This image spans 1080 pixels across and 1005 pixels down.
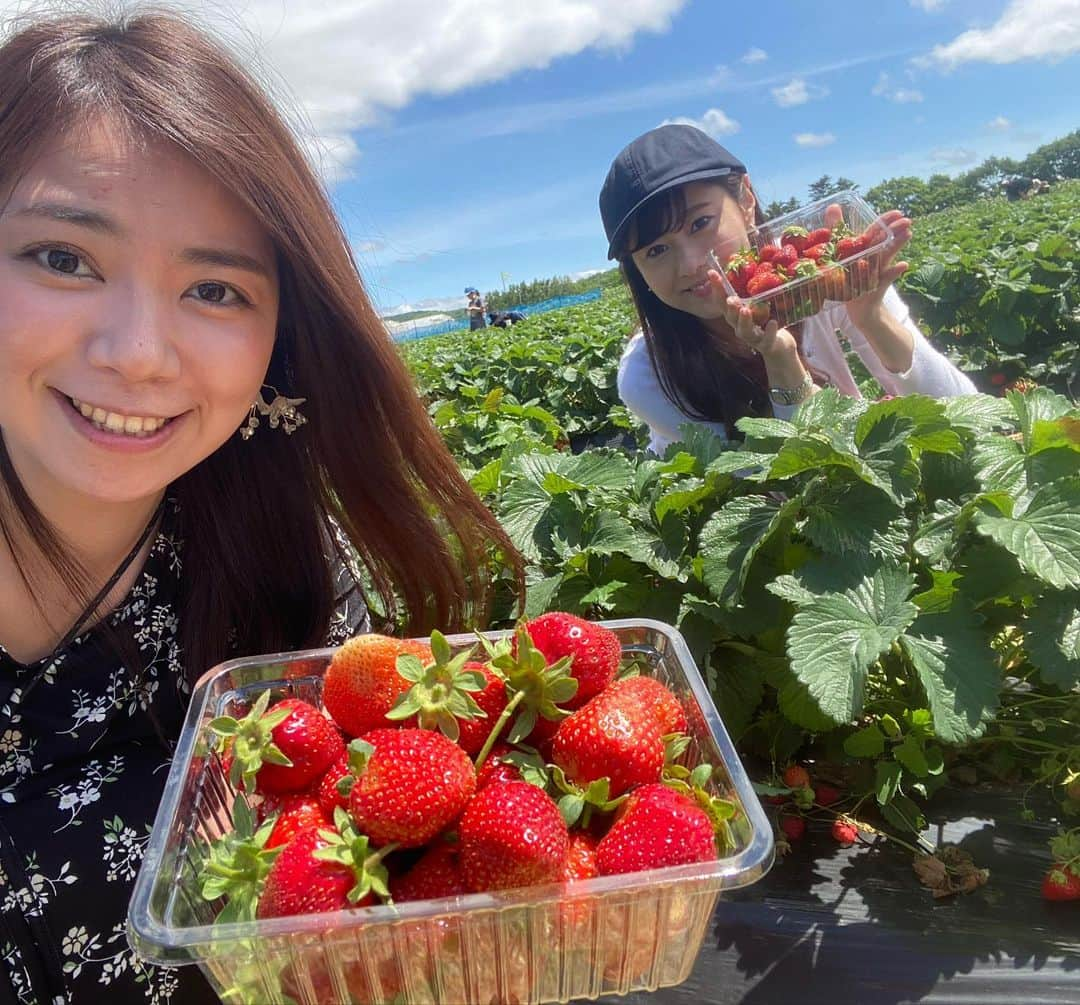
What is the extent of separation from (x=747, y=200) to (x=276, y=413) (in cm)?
184

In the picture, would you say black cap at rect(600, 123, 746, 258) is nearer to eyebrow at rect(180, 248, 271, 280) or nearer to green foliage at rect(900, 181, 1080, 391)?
eyebrow at rect(180, 248, 271, 280)

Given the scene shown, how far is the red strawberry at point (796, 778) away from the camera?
1.45 m

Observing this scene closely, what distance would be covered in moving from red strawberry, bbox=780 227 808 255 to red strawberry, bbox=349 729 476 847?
2000 mm

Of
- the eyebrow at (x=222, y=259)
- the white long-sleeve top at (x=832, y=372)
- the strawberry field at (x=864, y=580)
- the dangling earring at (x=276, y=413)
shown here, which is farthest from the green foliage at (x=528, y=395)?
the eyebrow at (x=222, y=259)

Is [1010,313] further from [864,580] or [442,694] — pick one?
[442,694]

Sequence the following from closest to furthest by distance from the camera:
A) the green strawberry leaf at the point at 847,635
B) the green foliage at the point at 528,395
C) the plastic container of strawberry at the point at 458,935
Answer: the plastic container of strawberry at the point at 458,935 < the green strawberry leaf at the point at 847,635 < the green foliage at the point at 528,395

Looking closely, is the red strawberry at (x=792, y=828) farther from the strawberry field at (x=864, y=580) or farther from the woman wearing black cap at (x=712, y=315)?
the woman wearing black cap at (x=712, y=315)

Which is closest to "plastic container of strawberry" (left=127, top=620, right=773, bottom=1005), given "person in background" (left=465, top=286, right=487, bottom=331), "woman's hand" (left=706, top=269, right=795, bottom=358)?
"woman's hand" (left=706, top=269, right=795, bottom=358)

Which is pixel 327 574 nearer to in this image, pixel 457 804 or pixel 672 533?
pixel 672 533

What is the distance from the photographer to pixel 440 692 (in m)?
0.84

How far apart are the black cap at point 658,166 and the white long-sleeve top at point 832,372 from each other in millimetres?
518

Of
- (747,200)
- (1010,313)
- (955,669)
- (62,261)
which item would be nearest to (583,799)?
(955,669)

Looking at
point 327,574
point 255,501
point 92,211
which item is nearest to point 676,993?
point 327,574

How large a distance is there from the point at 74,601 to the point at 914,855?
1411mm
